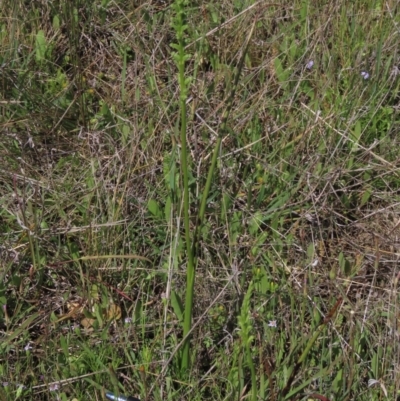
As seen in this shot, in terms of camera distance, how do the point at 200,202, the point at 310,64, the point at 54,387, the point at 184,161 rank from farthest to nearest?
Answer: the point at 310,64 < the point at 200,202 < the point at 54,387 < the point at 184,161

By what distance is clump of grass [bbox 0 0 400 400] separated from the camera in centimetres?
186

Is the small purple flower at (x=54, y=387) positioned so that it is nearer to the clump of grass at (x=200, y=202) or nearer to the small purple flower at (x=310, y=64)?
the clump of grass at (x=200, y=202)

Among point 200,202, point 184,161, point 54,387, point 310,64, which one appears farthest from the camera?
point 310,64

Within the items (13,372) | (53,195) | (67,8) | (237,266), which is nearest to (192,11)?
(67,8)

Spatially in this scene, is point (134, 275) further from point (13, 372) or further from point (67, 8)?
point (67, 8)

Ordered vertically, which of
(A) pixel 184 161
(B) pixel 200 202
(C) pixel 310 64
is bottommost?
(B) pixel 200 202

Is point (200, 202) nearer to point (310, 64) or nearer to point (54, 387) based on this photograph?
point (54, 387)

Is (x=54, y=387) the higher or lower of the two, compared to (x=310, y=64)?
lower

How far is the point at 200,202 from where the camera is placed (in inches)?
86.3

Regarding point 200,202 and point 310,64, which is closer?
point 200,202

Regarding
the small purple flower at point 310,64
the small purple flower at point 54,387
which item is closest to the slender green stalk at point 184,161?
the small purple flower at point 54,387

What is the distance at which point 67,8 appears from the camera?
2.85 m

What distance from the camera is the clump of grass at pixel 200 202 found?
1.86 m

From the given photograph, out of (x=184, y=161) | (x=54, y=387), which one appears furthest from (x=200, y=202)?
(x=54, y=387)
